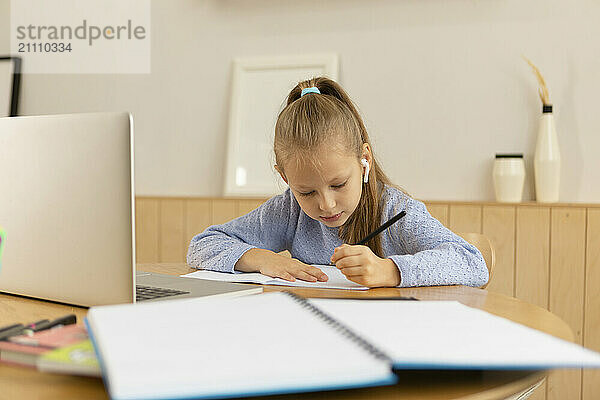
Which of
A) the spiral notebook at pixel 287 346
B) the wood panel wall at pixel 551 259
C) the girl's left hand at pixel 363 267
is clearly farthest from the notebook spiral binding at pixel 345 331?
the wood panel wall at pixel 551 259

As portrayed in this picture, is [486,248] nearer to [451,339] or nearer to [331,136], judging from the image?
[331,136]

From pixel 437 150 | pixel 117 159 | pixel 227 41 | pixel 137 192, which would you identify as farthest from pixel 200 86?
pixel 117 159

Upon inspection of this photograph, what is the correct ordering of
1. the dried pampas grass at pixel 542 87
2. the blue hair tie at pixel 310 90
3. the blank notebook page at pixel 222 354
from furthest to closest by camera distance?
1. the dried pampas grass at pixel 542 87
2. the blue hair tie at pixel 310 90
3. the blank notebook page at pixel 222 354

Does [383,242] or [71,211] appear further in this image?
[383,242]

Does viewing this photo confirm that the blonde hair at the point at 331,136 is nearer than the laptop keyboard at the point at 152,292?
No

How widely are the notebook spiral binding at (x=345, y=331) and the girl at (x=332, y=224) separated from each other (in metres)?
0.36

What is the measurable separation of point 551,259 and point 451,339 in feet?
4.90

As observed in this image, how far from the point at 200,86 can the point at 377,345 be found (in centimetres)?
210

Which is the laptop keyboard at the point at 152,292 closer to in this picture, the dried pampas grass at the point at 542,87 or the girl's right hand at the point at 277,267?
the girl's right hand at the point at 277,267

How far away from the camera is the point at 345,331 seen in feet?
1.82

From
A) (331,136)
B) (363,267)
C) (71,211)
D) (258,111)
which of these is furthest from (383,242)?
(258,111)

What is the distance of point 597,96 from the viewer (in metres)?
1.99

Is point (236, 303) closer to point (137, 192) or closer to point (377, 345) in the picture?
point (377, 345)

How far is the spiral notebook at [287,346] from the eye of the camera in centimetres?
45
